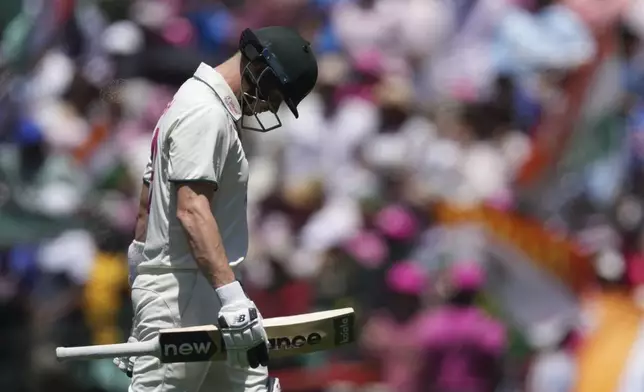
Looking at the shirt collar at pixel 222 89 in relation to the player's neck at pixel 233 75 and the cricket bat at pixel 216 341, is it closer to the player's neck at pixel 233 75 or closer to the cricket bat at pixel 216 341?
the player's neck at pixel 233 75

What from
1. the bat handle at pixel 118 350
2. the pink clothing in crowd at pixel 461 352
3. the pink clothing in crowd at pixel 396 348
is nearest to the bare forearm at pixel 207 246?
the bat handle at pixel 118 350

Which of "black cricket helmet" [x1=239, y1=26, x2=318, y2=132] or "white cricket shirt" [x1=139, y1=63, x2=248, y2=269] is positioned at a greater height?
"black cricket helmet" [x1=239, y1=26, x2=318, y2=132]

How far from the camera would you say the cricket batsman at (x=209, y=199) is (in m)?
5.02

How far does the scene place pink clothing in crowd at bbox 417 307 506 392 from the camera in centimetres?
802

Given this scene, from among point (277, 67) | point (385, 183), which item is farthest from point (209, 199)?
point (385, 183)

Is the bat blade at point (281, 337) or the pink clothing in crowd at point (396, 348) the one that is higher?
the bat blade at point (281, 337)

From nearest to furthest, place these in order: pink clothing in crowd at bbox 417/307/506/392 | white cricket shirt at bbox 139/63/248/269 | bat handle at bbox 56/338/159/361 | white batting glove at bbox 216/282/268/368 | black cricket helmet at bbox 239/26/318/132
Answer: white batting glove at bbox 216/282/268/368, white cricket shirt at bbox 139/63/248/269, bat handle at bbox 56/338/159/361, black cricket helmet at bbox 239/26/318/132, pink clothing in crowd at bbox 417/307/506/392

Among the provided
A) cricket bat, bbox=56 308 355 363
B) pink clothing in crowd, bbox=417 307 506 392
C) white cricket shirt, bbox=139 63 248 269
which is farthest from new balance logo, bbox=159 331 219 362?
pink clothing in crowd, bbox=417 307 506 392

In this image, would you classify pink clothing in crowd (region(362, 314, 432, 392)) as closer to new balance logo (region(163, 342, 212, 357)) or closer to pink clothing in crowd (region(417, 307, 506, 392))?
pink clothing in crowd (region(417, 307, 506, 392))

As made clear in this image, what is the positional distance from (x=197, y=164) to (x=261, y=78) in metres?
0.47

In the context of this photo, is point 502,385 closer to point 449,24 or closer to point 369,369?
point 369,369

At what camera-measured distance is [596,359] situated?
26.2ft

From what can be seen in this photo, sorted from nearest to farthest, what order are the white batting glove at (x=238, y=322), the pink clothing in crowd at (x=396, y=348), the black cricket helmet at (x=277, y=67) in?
the white batting glove at (x=238, y=322), the black cricket helmet at (x=277, y=67), the pink clothing in crowd at (x=396, y=348)

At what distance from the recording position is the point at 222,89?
5.13m
